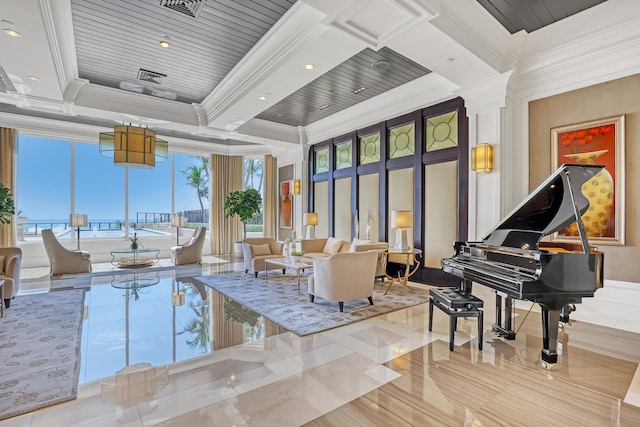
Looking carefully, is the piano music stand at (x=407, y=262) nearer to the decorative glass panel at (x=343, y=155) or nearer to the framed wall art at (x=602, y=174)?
the framed wall art at (x=602, y=174)

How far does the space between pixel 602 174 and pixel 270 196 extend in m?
8.36

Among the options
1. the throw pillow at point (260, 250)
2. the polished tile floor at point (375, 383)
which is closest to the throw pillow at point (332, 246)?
the throw pillow at point (260, 250)

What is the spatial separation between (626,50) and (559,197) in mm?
2482

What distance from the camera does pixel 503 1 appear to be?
Result: 140 inches

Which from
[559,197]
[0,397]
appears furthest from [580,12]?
[0,397]

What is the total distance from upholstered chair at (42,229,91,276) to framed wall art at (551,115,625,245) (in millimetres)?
8679

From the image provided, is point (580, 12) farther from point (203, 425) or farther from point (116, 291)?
point (116, 291)

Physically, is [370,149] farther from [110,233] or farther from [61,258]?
[110,233]

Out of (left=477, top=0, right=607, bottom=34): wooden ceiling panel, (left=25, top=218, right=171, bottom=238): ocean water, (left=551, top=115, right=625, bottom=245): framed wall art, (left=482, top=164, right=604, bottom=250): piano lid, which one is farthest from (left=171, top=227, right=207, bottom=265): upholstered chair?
(left=551, top=115, right=625, bottom=245): framed wall art

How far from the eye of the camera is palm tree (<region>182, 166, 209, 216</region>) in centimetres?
1018

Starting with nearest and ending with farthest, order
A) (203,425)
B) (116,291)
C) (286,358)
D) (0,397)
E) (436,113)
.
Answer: (203,425) < (0,397) < (286,358) < (116,291) < (436,113)

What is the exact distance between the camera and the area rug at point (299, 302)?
3.73 meters

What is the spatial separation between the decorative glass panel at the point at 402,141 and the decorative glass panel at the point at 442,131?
1.14 feet

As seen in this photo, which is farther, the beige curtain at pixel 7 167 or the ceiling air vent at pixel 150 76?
the beige curtain at pixel 7 167
